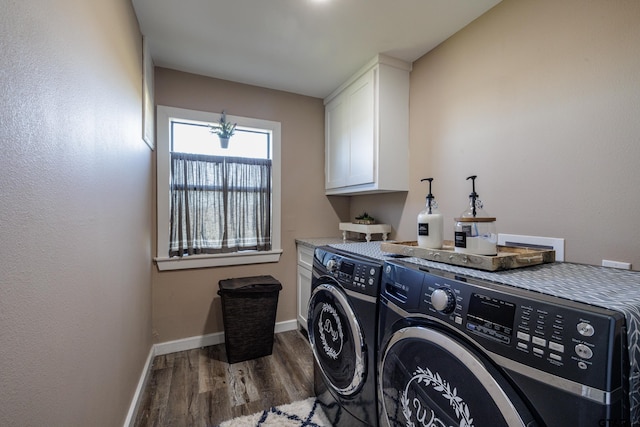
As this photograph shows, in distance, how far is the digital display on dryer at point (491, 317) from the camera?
2.27 ft

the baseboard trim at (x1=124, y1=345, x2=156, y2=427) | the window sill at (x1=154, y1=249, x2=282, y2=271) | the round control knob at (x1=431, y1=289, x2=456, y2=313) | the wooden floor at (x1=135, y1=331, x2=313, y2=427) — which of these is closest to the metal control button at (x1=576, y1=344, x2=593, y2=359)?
the round control knob at (x1=431, y1=289, x2=456, y2=313)

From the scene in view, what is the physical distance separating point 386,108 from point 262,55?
1.03 meters

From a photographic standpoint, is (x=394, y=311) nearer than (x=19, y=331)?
No

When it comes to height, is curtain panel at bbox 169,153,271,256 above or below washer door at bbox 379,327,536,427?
above

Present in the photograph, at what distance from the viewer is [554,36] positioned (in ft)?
4.43

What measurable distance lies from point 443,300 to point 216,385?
178 cm

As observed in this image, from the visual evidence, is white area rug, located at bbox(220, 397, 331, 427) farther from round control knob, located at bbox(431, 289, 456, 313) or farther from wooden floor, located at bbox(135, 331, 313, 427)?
round control knob, located at bbox(431, 289, 456, 313)

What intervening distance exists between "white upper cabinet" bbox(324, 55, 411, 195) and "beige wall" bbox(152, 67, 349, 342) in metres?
0.58

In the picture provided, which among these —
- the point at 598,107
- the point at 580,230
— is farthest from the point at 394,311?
the point at 598,107

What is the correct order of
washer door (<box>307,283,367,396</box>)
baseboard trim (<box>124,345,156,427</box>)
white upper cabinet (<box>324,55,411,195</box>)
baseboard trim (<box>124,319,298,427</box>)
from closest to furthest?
washer door (<box>307,283,367,396</box>) → baseboard trim (<box>124,345,156,427</box>) → baseboard trim (<box>124,319,298,427</box>) → white upper cabinet (<box>324,55,411,195</box>)

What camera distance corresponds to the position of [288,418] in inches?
63.1

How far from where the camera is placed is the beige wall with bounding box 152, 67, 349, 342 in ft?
7.74

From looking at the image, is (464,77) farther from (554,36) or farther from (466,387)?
(466,387)

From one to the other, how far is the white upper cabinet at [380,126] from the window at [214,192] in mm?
822
